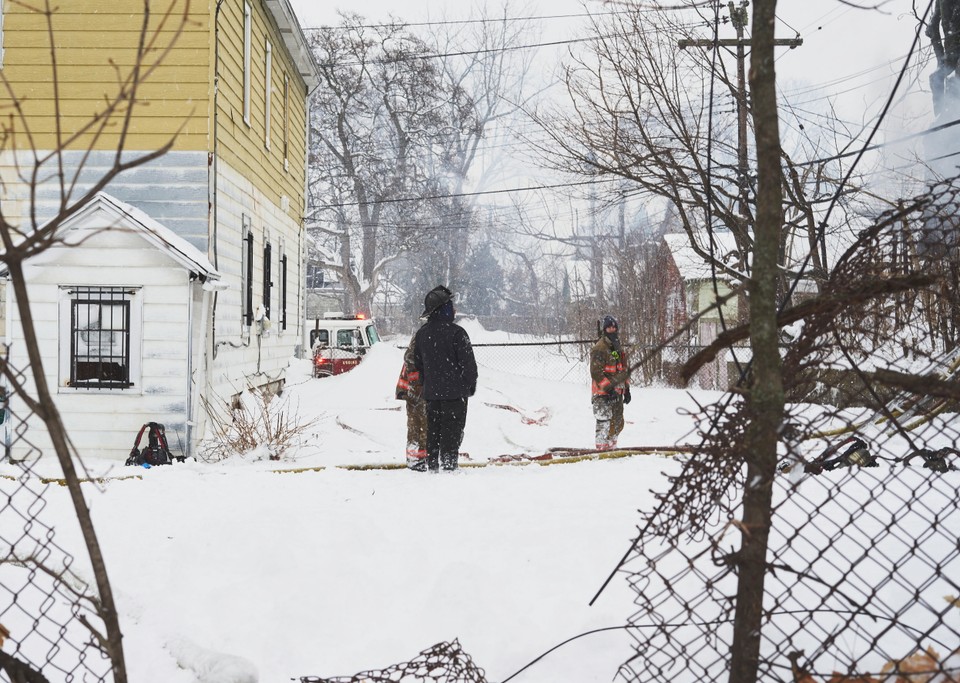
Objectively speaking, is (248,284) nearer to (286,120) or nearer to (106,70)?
(106,70)

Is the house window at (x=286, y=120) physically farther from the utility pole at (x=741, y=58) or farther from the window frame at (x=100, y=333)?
the utility pole at (x=741, y=58)

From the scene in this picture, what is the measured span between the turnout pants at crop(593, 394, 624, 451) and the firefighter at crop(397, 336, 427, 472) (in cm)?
229

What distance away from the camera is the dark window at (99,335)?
937 centimetres

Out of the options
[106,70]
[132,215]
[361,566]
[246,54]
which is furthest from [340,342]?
[361,566]

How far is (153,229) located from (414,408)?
3.93 meters

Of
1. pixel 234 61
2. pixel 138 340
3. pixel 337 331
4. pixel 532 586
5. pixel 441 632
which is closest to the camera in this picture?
pixel 441 632

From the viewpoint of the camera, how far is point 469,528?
4691 mm

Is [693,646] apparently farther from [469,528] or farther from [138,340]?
[138,340]

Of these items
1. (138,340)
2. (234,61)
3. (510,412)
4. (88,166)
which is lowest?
(510,412)

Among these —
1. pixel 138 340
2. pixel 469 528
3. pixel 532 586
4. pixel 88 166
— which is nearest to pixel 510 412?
pixel 138 340

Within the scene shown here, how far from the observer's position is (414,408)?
25.6 ft

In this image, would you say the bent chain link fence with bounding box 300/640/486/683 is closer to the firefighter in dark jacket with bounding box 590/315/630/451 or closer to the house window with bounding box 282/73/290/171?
the firefighter in dark jacket with bounding box 590/315/630/451

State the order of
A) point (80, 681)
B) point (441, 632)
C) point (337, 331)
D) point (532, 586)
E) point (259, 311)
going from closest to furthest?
point (80, 681) → point (441, 632) → point (532, 586) → point (259, 311) → point (337, 331)

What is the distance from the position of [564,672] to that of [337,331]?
777 inches
